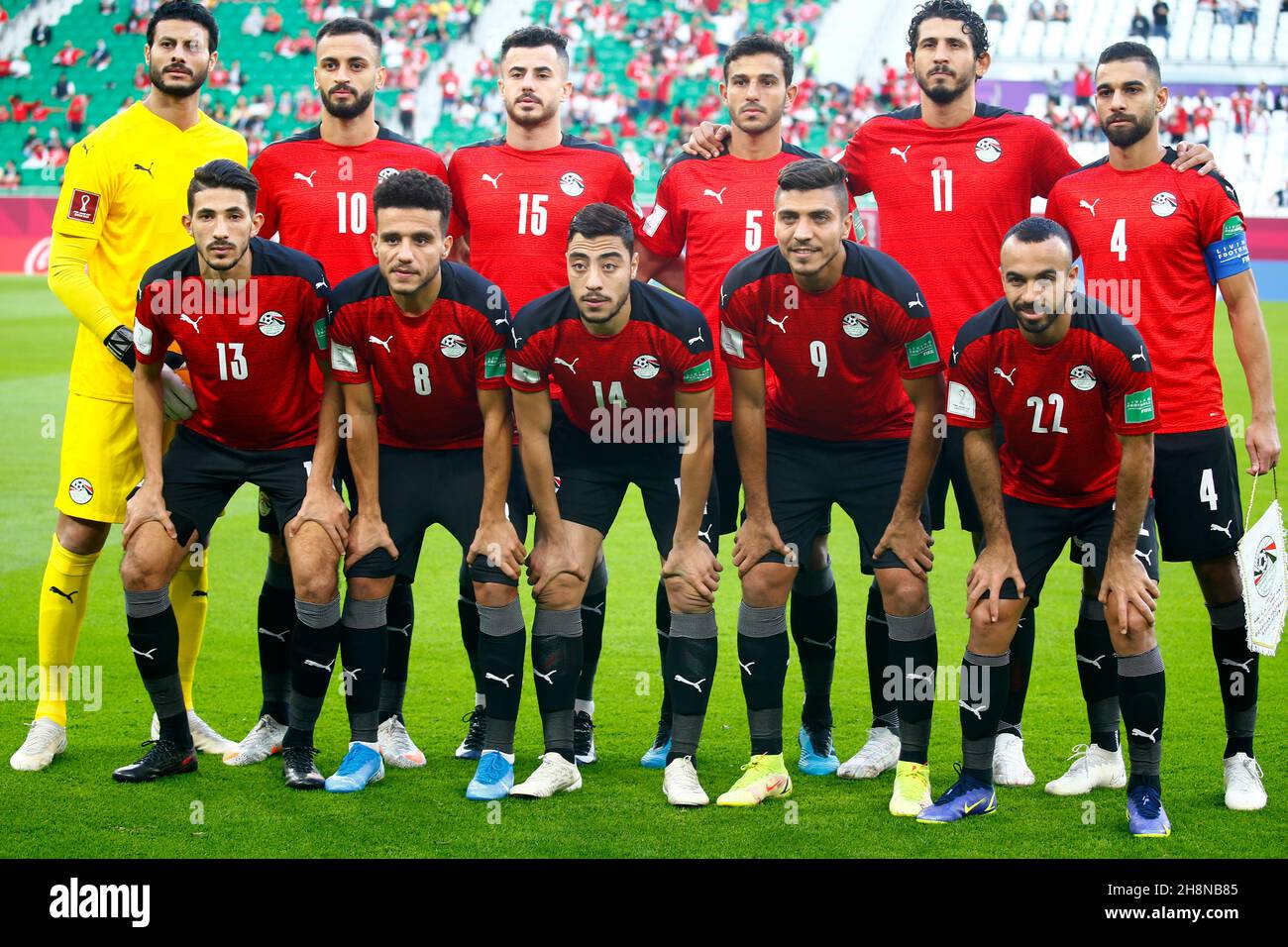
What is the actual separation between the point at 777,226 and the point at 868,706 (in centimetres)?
245

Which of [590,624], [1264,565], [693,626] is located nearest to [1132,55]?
[1264,565]

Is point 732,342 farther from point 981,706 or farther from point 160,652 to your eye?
point 160,652

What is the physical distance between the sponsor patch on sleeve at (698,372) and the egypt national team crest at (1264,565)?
201 cm

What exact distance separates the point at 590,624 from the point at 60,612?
2120 millimetres

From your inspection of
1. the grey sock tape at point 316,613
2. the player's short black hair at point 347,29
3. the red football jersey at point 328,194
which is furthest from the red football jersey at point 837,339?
the player's short black hair at point 347,29

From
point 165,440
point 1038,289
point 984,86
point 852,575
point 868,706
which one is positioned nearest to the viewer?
point 1038,289

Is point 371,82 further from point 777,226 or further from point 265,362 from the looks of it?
point 777,226

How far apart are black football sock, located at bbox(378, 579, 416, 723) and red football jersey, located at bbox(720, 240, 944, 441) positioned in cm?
173

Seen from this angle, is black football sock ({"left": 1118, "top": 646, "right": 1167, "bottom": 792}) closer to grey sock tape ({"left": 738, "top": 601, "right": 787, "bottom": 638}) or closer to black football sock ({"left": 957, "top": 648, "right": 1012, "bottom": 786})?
black football sock ({"left": 957, "top": 648, "right": 1012, "bottom": 786})

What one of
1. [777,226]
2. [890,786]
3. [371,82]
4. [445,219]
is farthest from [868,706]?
[371,82]

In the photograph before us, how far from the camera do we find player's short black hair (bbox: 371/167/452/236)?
5.29 m

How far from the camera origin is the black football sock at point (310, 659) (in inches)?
214

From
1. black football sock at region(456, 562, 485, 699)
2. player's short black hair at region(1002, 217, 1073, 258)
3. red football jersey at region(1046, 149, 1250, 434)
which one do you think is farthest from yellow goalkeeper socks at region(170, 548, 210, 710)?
red football jersey at region(1046, 149, 1250, 434)

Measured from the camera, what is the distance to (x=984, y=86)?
34.6m
